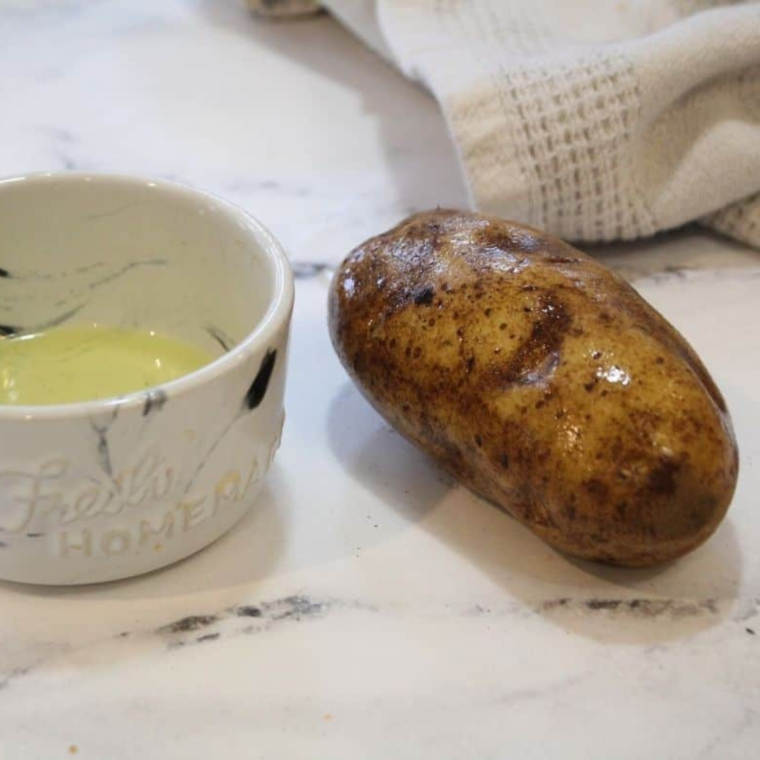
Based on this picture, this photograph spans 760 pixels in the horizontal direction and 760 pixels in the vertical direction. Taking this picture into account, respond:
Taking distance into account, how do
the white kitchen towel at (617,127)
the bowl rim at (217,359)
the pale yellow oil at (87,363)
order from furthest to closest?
the white kitchen towel at (617,127) < the pale yellow oil at (87,363) < the bowl rim at (217,359)

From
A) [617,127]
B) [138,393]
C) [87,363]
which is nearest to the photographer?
[138,393]

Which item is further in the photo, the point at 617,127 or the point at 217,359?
the point at 617,127

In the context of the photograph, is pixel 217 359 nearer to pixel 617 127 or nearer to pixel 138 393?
pixel 138 393

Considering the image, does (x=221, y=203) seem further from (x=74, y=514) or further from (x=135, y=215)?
(x=74, y=514)

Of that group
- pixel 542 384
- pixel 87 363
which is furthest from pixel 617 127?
pixel 87 363

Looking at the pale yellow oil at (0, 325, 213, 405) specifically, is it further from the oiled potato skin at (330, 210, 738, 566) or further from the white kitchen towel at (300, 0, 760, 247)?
the white kitchen towel at (300, 0, 760, 247)

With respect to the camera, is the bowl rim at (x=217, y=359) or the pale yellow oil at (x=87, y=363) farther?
the pale yellow oil at (x=87, y=363)

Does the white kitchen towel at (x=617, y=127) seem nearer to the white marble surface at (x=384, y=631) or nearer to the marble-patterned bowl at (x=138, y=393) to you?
the white marble surface at (x=384, y=631)

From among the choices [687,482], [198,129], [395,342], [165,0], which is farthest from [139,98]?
[687,482]

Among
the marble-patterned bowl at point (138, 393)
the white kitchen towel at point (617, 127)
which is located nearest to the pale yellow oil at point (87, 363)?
the marble-patterned bowl at point (138, 393)
